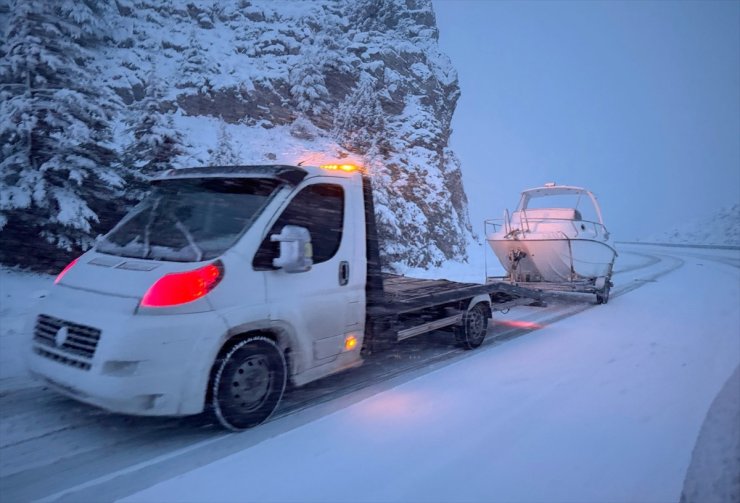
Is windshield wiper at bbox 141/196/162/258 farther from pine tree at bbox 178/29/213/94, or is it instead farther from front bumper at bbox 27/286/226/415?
pine tree at bbox 178/29/213/94

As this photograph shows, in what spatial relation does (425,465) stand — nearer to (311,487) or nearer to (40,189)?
(311,487)

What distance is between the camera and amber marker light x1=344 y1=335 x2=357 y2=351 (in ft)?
14.9

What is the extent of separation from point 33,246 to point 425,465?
10339mm

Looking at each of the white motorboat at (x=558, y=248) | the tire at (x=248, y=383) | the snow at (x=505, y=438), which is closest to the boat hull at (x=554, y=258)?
the white motorboat at (x=558, y=248)

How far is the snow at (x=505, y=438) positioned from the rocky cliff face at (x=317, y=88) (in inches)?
456

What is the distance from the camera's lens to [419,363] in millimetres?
5926

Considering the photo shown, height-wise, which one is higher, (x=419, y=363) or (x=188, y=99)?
(x=188, y=99)

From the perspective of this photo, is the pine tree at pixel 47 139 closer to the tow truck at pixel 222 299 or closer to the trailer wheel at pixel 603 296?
the tow truck at pixel 222 299

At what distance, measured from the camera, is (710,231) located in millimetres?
51094

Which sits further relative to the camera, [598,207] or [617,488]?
[598,207]

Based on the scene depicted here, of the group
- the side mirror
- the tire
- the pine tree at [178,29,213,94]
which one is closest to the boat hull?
the side mirror

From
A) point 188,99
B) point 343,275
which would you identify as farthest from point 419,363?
point 188,99

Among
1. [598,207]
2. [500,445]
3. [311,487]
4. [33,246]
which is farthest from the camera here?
[598,207]

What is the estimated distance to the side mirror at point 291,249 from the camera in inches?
146
